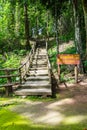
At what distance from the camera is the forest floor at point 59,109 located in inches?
320

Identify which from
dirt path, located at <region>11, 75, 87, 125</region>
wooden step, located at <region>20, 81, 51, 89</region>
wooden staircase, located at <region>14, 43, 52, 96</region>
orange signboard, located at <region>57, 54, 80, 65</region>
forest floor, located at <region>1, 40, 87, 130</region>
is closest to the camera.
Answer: forest floor, located at <region>1, 40, 87, 130</region>

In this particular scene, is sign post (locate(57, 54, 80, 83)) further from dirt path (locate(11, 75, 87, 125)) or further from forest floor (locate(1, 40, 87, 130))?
dirt path (locate(11, 75, 87, 125))

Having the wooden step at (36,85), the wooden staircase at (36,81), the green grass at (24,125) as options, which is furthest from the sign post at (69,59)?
the green grass at (24,125)

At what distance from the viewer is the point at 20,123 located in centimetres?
828

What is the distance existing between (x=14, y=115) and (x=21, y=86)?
345 centimetres

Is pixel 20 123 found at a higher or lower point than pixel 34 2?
lower

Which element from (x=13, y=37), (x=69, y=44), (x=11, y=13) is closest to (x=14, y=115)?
(x=69, y=44)

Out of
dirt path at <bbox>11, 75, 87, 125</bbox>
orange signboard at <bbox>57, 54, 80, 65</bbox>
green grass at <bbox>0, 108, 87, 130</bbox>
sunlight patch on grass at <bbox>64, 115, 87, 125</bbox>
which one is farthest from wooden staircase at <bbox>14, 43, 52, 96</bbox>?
sunlight patch on grass at <bbox>64, 115, 87, 125</bbox>

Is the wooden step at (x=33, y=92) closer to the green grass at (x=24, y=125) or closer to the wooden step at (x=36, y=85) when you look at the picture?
the wooden step at (x=36, y=85)

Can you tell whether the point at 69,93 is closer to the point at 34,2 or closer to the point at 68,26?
the point at 34,2

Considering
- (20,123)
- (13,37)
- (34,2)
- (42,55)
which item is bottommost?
(20,123)

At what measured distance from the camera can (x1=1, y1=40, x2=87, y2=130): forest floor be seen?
8.12m

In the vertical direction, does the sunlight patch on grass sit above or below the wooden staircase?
below

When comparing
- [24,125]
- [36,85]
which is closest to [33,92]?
[36,85]
